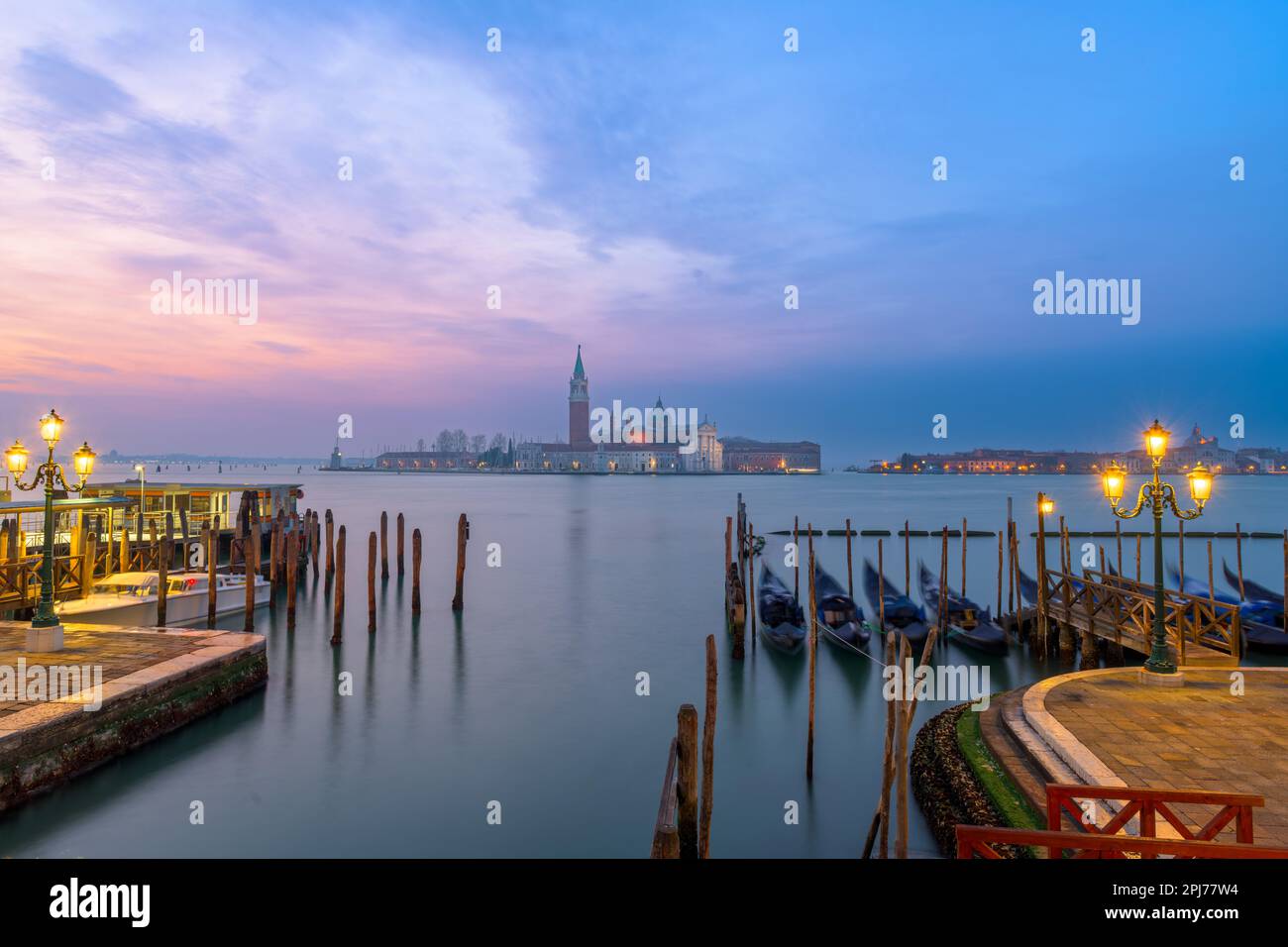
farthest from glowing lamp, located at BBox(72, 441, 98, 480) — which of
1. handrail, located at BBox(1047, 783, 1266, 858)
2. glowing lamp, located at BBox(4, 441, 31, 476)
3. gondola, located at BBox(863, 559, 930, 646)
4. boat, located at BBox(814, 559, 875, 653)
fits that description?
gondola, located at BBox(863, 559, 930, 646)

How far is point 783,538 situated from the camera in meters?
46.3

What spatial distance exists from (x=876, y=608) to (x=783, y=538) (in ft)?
87.7

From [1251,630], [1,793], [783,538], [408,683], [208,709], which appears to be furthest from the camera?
[783,538]

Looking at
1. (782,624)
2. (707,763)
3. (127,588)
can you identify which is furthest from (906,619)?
(127,588)

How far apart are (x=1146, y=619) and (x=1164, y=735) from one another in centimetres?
608

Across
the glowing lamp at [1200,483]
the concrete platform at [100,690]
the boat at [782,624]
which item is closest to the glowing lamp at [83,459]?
the concrete platform at [100,690]

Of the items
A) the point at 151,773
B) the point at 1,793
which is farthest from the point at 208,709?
the point at 1,793

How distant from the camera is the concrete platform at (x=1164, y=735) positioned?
6012 mm

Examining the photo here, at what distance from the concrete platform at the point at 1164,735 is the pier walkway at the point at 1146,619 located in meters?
1.17

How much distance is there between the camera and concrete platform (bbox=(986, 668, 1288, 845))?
6.01m

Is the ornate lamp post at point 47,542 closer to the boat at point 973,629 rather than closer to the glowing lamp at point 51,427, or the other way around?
the glowing lamp at point 51,427

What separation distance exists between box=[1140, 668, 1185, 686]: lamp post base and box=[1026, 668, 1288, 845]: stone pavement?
0.08 metres

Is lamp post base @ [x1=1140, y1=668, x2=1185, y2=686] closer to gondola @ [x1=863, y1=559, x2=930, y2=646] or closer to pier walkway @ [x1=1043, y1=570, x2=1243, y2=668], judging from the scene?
pier walkway @ [x1=1043, y1=570, x2=1243, y2=668]
